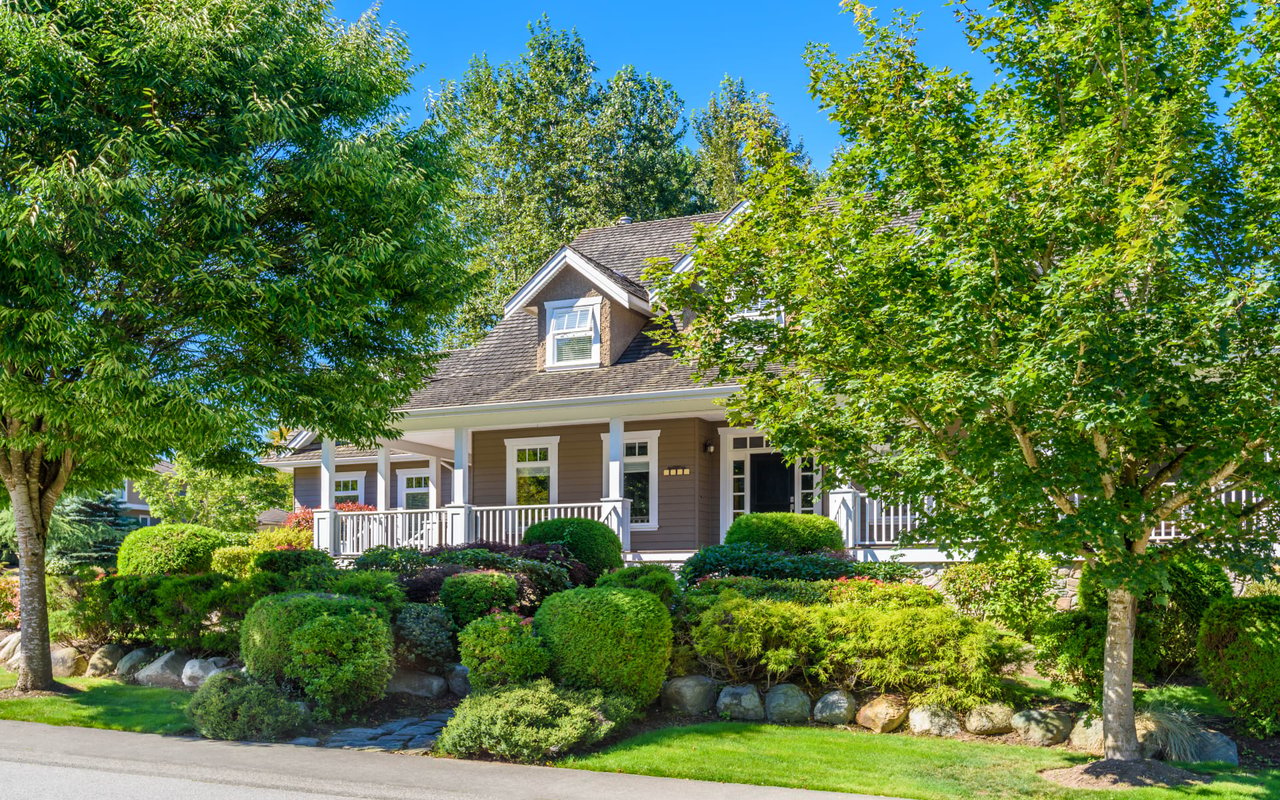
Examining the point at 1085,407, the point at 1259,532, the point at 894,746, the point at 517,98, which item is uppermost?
→ the point at 517,98

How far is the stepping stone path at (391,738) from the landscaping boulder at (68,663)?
535cm

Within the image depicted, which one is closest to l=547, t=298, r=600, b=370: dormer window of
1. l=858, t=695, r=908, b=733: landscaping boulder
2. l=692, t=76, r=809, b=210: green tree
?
l=858, t=695, r=908, b=733: landscaping boulder

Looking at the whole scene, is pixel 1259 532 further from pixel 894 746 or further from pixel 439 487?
pixel 439 487

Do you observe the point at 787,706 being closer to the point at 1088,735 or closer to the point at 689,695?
the point at 689,695

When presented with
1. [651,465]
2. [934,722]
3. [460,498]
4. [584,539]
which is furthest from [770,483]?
[934,722]

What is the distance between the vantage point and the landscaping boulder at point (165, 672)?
39.5 ft

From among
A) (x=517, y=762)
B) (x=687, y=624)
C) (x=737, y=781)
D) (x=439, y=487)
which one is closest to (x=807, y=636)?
(x=687, y=624)

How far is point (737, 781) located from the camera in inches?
308

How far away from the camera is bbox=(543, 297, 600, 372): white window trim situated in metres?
19.7

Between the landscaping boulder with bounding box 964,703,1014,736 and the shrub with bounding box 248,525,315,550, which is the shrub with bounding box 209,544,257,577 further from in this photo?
the landscaping boulder with bounding box 964,703,1014,736

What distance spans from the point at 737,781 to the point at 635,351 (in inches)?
491

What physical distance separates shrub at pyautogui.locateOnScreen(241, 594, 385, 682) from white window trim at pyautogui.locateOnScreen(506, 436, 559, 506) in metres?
10.4

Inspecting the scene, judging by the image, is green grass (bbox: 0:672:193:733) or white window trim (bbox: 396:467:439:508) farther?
white window trim (bbox: 396:467:439:508)

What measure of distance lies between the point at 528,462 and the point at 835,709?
39.9 feet
